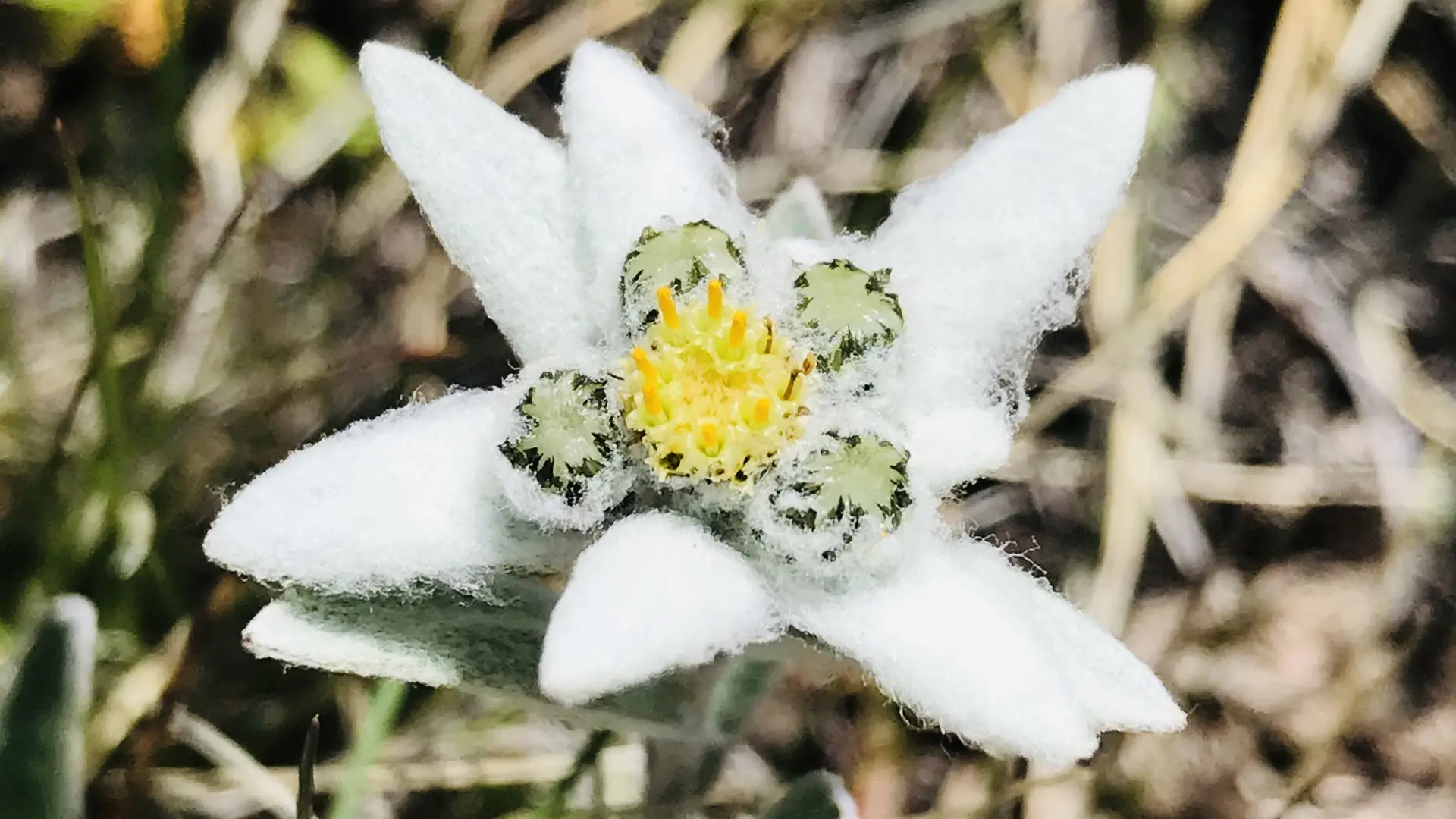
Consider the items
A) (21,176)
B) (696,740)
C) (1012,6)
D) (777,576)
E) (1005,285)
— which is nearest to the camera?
(777,576)

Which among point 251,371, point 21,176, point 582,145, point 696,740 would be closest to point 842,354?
point 582,145

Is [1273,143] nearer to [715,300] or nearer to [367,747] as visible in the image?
[715,300]

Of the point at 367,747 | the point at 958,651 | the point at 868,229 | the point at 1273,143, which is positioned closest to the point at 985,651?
the point at 958,651

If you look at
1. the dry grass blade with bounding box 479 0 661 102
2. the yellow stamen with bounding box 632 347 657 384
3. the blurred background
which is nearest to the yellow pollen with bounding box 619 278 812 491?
the yellow stamen with bounding box 632 347 657 384

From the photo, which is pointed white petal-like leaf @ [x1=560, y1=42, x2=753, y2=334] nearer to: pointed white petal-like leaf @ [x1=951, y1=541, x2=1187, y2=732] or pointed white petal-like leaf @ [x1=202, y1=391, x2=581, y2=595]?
pointed white petal-like leaf @ [x1=202, y1=391, x2=581, y2=595]

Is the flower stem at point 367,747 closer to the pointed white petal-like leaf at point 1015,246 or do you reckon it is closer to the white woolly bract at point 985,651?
the white woolly bract at point 985,651

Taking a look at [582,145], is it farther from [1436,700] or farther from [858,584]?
[1436,700]
